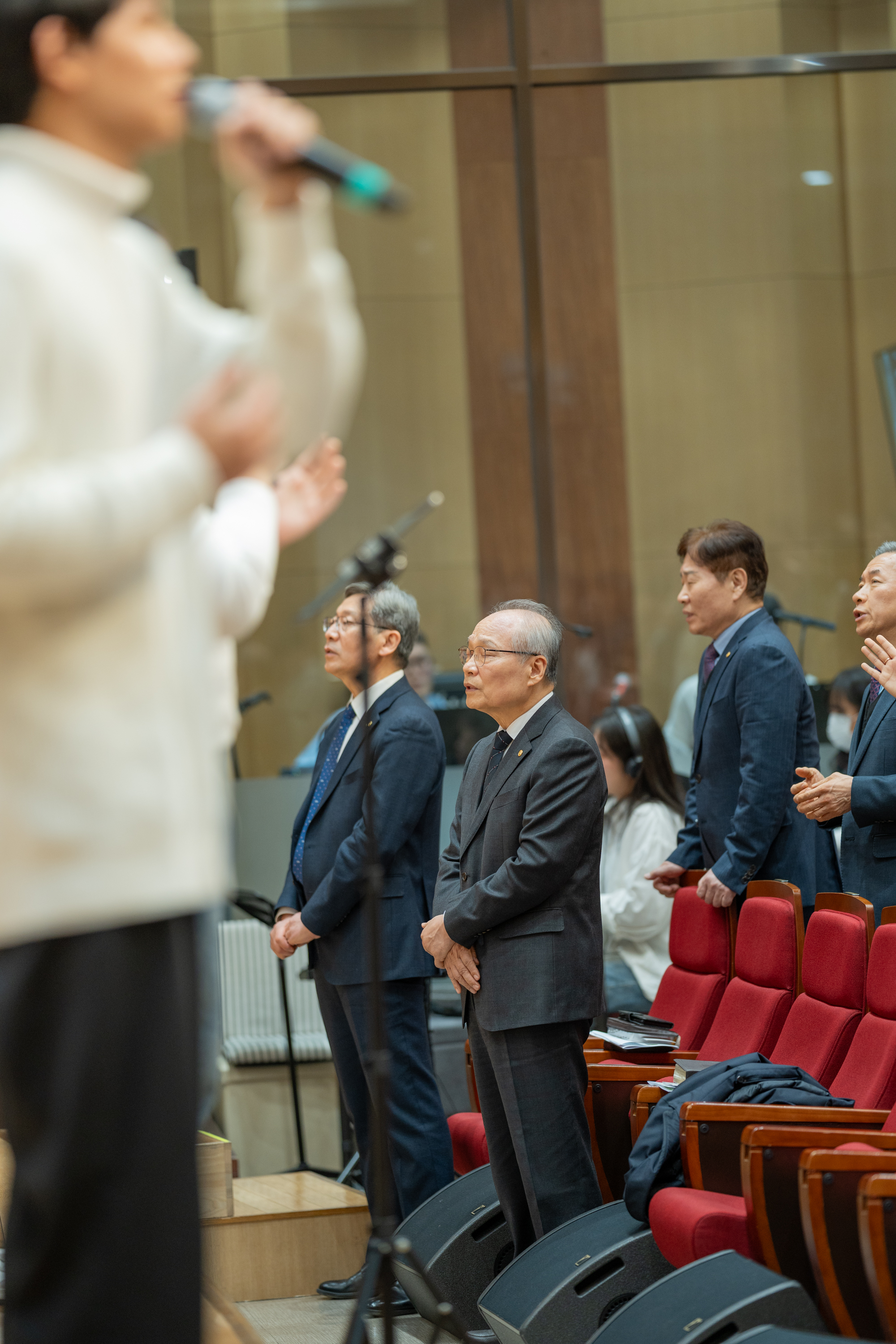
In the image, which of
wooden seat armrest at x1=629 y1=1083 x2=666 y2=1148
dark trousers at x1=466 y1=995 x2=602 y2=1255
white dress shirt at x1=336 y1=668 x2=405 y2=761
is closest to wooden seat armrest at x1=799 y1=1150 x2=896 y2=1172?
wooden seat armrest at x1=629 y1=1083 x2=666 y2=1148

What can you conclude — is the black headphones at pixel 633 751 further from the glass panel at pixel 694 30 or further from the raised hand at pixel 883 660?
the glass panel at pixel 694 30

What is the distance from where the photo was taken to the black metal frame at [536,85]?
20.1 feet

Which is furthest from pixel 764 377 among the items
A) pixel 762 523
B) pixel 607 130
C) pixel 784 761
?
pixel 784 761

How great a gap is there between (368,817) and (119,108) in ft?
5.13

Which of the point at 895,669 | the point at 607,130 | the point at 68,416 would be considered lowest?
Answer: the point at 895,669

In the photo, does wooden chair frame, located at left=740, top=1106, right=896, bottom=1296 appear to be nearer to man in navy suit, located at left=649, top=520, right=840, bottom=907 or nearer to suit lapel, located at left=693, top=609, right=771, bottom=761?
man in navy suit, located at left=649, top=520, right=840, bottom=907

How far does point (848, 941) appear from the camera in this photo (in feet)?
10.8

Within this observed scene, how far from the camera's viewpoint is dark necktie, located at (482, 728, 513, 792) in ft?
12.2

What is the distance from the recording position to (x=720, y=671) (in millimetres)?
4285

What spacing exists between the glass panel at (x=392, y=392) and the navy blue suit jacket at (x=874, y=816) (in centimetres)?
232

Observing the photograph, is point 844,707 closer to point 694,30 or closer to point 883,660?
point 883,660

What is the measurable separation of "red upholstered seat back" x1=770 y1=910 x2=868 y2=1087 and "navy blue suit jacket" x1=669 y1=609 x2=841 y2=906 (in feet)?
1.70

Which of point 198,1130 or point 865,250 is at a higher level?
point 865,250

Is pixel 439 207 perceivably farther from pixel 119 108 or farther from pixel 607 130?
pixel 119 108
